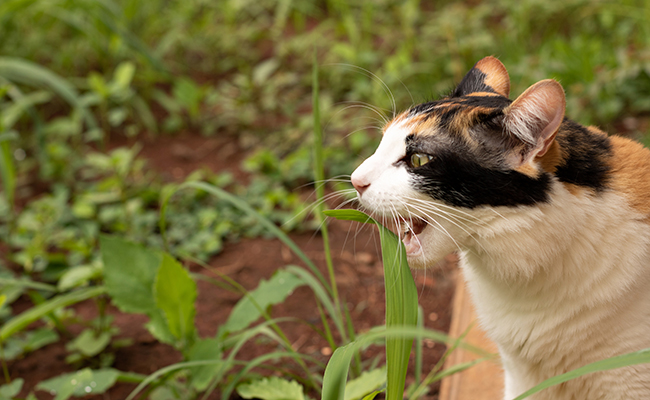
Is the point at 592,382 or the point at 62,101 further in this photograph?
the point at 62,101

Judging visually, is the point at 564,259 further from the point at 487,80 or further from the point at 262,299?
the point at 262,299

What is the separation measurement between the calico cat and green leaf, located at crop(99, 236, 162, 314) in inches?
34.8

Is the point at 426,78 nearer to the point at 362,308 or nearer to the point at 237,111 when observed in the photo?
the point at 237,111

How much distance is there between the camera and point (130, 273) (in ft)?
5.62

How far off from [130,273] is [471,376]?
123 cm

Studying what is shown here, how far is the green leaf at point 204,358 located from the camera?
1.55 m

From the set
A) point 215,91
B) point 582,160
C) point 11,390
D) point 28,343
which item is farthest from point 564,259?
point 215,91

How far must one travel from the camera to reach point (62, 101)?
144 inches

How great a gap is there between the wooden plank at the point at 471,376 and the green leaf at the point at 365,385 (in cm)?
35

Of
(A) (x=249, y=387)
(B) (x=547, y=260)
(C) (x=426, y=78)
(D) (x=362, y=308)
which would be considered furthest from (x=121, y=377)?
(C) (x=426, y=78)

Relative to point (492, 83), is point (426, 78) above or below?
below

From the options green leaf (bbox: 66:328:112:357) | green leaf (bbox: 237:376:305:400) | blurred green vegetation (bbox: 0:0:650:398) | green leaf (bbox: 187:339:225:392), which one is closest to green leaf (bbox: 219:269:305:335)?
green leaf (bbox: 187:339:225:392)

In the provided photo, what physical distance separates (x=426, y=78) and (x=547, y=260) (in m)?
2.56

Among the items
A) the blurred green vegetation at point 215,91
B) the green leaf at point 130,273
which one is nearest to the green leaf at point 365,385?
the green leaf at point 130,273
